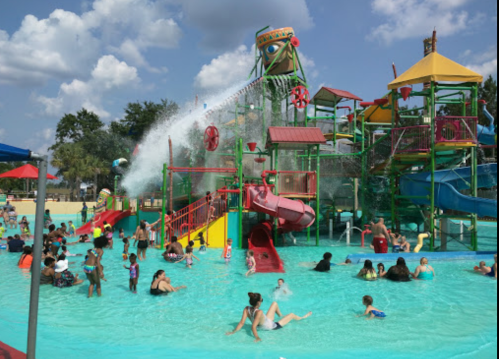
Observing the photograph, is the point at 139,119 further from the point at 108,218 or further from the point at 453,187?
the point at 453,187

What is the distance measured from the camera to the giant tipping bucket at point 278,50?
24125mm

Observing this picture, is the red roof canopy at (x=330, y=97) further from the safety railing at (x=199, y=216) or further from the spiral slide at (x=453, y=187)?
the safety railing at (x=199, y=216)

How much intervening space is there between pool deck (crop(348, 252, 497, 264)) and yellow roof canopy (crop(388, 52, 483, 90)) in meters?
6.71

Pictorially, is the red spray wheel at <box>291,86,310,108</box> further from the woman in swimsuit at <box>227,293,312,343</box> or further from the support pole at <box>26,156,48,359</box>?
the support pole at <box>26,156,48,359</box>

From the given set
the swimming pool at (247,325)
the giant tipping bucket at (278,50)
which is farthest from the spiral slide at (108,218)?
the giant tipping bucket at (278,50)

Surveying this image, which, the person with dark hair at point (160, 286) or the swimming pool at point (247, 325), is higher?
the person with dark hair at point (160, 286)

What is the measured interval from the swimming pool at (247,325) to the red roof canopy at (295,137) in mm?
6062

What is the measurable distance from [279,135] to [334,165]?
591cm

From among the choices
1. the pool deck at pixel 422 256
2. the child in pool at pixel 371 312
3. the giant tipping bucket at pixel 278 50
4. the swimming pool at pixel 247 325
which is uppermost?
the giant tipping bucket at pixel 278 50

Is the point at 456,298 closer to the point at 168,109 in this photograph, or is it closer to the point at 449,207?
the point at 449,207

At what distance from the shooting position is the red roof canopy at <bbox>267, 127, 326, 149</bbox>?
16.1m

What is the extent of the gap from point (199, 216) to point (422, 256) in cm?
854

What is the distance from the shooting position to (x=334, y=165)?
68.9 feet

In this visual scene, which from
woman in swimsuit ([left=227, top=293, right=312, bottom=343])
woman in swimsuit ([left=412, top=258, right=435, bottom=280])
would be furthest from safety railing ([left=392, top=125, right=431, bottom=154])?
woman in swimsuit ([left=227, top=293, right=312, bottom=343])
